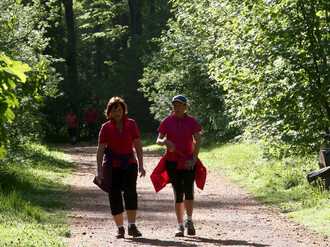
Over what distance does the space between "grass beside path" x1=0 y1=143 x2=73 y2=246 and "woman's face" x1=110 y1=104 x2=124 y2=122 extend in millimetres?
1737

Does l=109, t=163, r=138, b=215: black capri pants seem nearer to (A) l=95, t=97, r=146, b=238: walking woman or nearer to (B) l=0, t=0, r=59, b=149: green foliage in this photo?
(A) l=95, t=97, r=146, b=238: walking woman

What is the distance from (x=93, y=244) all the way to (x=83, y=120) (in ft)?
100

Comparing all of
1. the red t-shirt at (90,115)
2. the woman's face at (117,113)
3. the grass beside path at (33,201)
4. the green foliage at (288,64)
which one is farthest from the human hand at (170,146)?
the red t-shirt at (90,115)

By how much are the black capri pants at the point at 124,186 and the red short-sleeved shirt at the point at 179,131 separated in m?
0.64

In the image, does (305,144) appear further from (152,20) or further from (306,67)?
(152,20)

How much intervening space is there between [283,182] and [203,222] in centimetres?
366

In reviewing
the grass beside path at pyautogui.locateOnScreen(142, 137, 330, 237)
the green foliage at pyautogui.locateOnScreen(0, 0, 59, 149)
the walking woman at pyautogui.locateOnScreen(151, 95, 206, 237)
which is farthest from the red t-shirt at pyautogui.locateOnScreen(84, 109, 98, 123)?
the walking woman at pyautogui.locateOnScreen(151, 95, 206, 237)

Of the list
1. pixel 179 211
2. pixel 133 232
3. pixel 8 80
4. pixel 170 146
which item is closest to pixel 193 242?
pixel 179 211

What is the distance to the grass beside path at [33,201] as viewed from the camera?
779 centimetres

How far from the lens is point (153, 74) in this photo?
1212 inches

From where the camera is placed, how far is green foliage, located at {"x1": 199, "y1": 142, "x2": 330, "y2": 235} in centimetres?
987

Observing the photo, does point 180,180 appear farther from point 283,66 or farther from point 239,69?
point 239,69

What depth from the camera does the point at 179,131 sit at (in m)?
8.53

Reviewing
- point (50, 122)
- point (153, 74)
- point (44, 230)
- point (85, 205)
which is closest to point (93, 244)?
point (44, 230)
